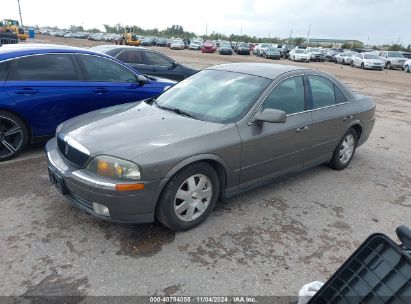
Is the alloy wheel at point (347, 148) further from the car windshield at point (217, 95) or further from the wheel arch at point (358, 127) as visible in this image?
the car windshield at point (217, 95)

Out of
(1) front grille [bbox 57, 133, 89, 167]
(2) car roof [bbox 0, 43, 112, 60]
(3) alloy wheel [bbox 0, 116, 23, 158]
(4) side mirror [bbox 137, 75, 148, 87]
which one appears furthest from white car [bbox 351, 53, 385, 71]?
(1) front grille [bbox 57, 133, 89, 167]

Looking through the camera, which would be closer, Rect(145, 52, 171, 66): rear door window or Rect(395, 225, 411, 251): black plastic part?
Rect(395, 225, 411, 251): black plastic part

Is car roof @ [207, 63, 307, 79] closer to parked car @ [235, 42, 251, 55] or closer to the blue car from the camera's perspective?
the blue car

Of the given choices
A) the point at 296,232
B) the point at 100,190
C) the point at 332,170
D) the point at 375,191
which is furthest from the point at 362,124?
the point at 100,190

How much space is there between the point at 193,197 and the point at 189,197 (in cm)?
6

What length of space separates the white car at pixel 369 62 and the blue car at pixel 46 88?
1158 inches

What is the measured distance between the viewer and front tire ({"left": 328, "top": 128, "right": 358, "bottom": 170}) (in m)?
5.26

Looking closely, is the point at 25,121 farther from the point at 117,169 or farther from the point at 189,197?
the point at 189,197

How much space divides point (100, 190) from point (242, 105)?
1740mm

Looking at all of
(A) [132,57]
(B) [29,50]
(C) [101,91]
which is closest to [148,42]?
(A) [132,57]

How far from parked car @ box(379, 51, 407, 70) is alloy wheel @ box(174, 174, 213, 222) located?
3462 centimetres

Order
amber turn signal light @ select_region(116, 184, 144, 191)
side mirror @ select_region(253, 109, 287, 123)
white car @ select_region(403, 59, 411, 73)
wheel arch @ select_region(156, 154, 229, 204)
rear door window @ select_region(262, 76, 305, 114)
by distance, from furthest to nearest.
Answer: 1. white car @ select_region(403, 59, 411, 73)
2. rear door window @ select_region(262, 76, 305, 114)
3. side mirror @ select_region(253, 109, 287, 123)
4. wheel arch @ select_region(156, 154, 229, 204)
5. amber turn signal light @ select_region(116, 184, 144, 191)

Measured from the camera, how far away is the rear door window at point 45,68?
4977 millimetres

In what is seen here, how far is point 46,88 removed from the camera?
516 cm
